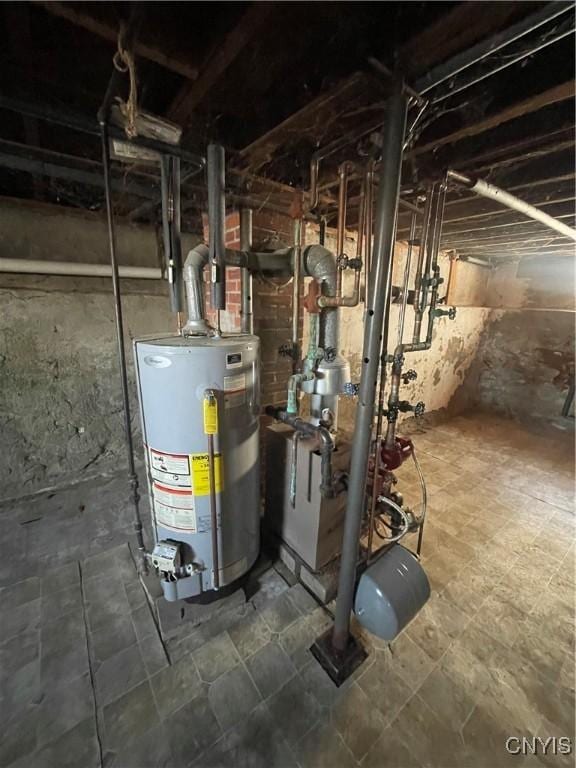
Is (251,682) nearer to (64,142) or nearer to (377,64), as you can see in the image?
(377,64)

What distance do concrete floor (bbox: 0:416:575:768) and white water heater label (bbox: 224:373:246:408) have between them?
1.14 meters

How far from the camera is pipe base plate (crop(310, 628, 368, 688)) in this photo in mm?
1309

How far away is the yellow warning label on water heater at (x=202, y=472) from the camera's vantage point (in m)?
1.34

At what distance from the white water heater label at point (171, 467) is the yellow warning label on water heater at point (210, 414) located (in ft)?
0.64

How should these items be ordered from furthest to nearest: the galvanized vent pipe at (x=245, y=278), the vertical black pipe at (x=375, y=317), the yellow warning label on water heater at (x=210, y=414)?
the galvanized vent pipe at (x=245, y=278)
the yellow warning label on water heater at (x=210, y=414)
the vertical black pipe at (x=375, y=317)

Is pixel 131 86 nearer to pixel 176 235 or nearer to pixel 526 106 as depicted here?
pixel 176 235

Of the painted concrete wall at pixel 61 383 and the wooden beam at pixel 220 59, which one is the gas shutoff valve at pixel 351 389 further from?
the painted concrete wall at pixel 61 383

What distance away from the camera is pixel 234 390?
1341 mm

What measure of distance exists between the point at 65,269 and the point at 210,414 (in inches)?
74.8

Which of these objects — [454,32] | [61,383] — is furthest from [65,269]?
[454,32]

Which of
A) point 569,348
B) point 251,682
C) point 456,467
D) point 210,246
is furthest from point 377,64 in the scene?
point 569,348

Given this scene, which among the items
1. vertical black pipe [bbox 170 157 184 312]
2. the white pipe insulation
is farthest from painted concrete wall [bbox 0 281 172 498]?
vertical black pipe [bbox 170 157 184 312]

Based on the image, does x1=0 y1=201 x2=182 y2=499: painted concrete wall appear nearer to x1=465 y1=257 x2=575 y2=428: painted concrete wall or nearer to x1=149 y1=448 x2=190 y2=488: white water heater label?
x1=149 y1=448 x2=190 y2=488: white water heater label

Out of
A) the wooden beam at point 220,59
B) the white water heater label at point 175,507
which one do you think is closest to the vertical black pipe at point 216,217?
the wooden beam at point 220,59
